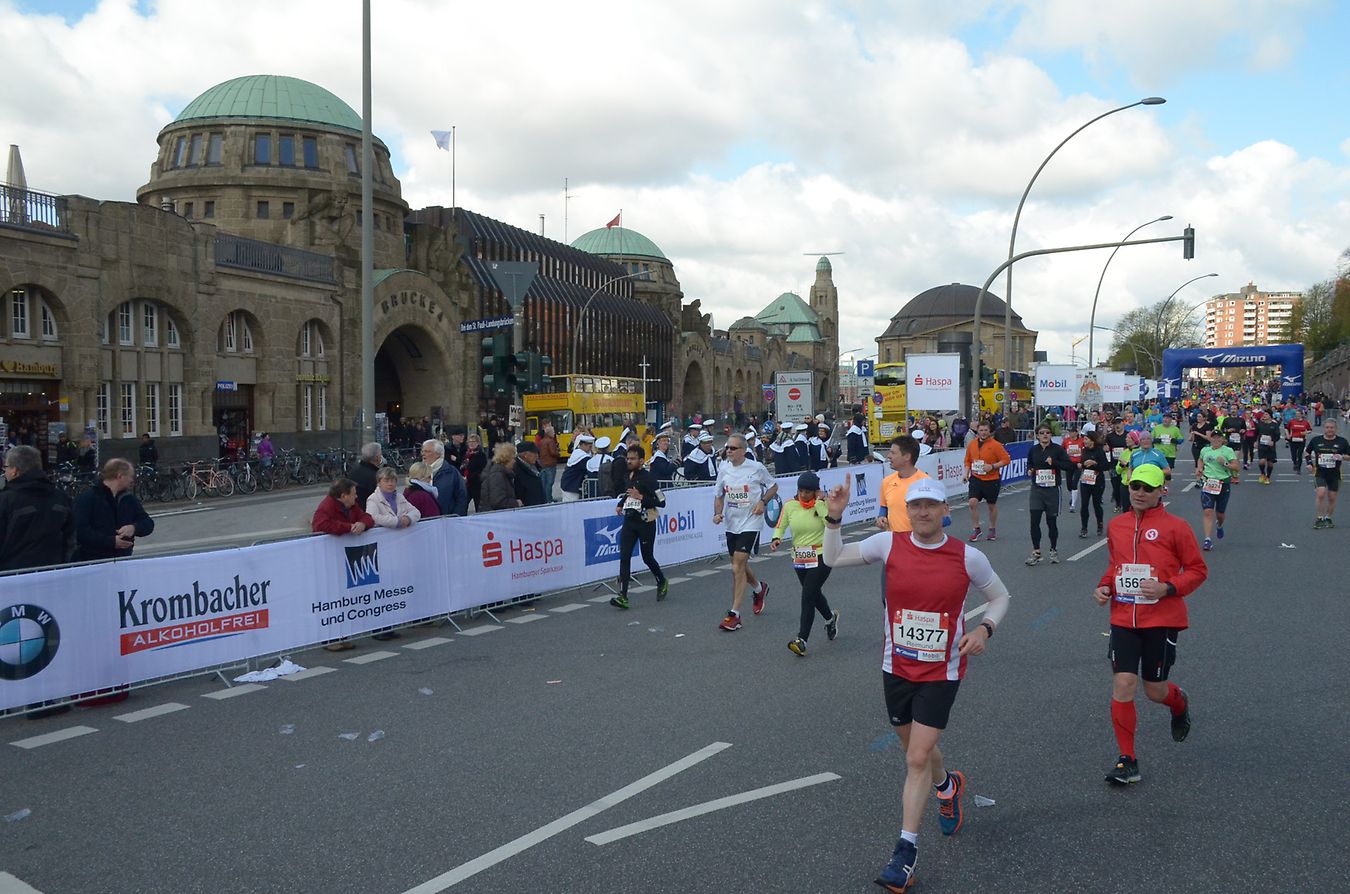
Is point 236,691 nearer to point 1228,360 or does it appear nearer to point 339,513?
point 339,513

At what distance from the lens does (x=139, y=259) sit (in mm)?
30047

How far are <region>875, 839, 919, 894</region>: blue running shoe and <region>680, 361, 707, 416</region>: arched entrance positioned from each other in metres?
93.8

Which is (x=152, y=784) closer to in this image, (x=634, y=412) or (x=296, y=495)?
(x=296, y=495)

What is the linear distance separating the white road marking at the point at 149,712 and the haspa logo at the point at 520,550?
3.86m

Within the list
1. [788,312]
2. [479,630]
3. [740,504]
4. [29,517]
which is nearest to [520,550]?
[479,630]

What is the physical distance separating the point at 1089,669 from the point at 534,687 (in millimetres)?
4267

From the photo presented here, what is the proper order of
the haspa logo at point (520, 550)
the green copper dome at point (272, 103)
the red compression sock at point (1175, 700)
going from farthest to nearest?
the green copper dome at point (272, 103), the haspa logo at point (520, 550), the red compression sock at point (1175, 700)

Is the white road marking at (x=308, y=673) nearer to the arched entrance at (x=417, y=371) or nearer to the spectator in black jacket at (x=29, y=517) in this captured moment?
the spectator in black jacket at (x=29, y=517)

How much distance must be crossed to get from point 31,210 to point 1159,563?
29.0m

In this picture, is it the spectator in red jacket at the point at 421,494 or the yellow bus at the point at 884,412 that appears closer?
the spectator in red jacket at the point at 421,494

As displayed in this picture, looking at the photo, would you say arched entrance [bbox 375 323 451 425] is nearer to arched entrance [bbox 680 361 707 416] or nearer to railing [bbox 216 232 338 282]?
railing [bbox 216 232 338 282]

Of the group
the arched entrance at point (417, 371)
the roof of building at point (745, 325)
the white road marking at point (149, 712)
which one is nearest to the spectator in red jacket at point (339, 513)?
the white road marking at point (149, 712)

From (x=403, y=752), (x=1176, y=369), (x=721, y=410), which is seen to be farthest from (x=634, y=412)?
(x=721, y=410)

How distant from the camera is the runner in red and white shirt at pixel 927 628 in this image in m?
4.84
